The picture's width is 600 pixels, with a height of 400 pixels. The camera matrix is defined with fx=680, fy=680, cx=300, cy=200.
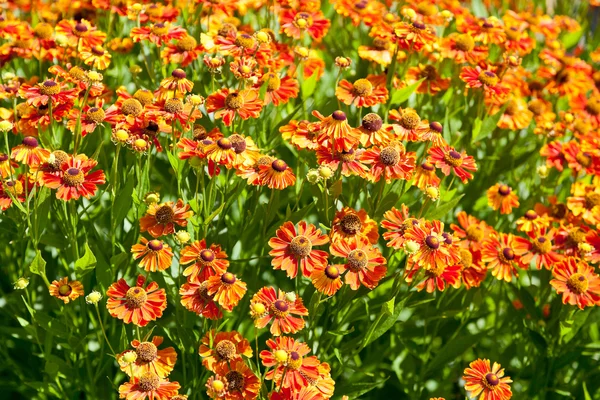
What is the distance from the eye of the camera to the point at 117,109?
6.23ft

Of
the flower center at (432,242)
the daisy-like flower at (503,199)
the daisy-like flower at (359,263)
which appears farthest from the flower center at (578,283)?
the daisy-like flower at (359,263)

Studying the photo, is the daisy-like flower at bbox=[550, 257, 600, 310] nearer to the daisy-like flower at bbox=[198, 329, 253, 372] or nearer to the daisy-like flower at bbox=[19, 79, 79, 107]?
the daisy-like flower at bbox=[198, 329, 253, 372]

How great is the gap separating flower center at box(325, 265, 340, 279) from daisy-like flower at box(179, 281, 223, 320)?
28 cm

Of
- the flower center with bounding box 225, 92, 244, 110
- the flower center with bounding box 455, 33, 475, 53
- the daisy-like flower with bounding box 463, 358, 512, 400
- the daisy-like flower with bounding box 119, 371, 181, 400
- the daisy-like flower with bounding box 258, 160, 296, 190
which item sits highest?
the flower center with bounding box 455, 33, 475, 53

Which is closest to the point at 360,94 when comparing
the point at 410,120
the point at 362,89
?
the point at 362,89

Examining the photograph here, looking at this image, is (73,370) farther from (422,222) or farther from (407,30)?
(407,30)

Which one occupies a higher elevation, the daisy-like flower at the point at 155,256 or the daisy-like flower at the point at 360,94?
the daisy-like flower at the point at 360,94

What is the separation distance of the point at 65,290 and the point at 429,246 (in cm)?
91

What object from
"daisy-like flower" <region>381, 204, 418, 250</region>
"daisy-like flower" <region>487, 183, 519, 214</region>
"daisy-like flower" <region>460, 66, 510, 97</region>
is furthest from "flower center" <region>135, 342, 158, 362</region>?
"daisy-like flower" <region>460, 66, 510, 97</region>

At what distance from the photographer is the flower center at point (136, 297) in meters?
1.59

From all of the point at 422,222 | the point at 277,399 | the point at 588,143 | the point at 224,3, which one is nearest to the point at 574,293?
the point at 422,222

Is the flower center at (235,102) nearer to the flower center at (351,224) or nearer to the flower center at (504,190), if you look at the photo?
the flower center at (351,224)

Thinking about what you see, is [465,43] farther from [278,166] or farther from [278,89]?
[278,166]

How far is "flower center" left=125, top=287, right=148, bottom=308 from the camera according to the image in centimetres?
159
